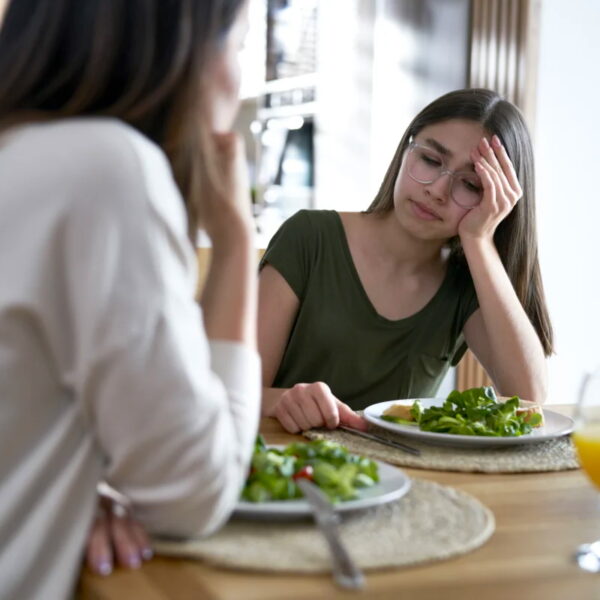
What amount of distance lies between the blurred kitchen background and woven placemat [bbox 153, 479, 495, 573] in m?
2.86

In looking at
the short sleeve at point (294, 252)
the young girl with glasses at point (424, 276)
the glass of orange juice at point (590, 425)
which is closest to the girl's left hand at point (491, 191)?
the young girl with glasses at point (424, 276)

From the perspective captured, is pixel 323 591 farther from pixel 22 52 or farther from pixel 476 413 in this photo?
pixel 476 413

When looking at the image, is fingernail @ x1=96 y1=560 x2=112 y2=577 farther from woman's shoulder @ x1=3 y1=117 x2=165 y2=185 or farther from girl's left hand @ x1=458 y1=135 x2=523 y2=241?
girl's left hand @ x1=458 y1=135 x2=523 y2=241

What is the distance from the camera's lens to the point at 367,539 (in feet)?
2.76

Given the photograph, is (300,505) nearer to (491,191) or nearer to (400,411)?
(400,411)

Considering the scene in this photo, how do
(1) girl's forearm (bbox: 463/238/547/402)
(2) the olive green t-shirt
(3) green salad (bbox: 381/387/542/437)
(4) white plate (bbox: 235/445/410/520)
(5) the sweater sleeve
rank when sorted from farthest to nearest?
(2) the olive green t-shirt < (1) girl's forearm (bbox: 463/238/547/402) < (3) green salad (bbox: 381/387/542/437) < (4) white plate (bbox: 235/445/410/520) < (5) the sweater sleeve

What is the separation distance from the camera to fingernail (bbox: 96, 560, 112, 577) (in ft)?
2.52

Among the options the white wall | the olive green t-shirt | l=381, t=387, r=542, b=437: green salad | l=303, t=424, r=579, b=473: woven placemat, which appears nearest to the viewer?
l=303, t=424, r=579, b=473: woven placemat

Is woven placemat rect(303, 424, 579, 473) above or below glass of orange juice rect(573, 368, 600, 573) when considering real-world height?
below

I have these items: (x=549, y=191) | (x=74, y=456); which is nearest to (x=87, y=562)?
(x=74, y=456)

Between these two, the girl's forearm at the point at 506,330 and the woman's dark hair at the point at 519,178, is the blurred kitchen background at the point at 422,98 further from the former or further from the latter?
the girl's forearm at the point at 506,330

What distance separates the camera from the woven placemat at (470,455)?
1.16 meters

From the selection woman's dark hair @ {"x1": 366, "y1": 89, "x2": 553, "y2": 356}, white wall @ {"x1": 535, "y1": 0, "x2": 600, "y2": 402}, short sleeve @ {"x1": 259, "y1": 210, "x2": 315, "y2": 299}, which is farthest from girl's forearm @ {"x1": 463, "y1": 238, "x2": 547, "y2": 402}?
white wall @ {"x1": 535, "y1": 0, "x2": 600, "y2": 402}

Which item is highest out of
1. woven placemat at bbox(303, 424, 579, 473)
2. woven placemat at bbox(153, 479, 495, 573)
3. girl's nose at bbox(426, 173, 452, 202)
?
girl's nose at bbox(426, 173, 452, 202)
